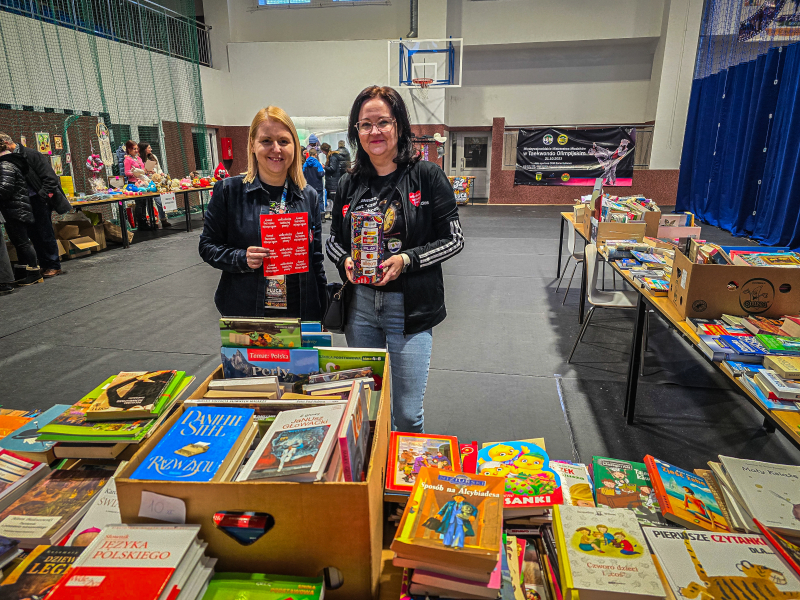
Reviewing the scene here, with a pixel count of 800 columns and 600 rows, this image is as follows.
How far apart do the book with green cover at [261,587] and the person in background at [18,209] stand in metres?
6.23

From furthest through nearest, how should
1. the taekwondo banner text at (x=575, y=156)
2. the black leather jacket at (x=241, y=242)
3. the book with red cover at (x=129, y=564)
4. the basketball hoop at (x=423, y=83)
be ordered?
1. the taekwondo banner text at (x=575, y=156)
2. the basketball hoop at (x=423, y=83)
3. the black leather jacket at (x=241, y=242)
4. the book with red cover at (x=129, y=564)

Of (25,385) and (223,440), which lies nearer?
(223,440)

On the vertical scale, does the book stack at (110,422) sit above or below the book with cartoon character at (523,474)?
above

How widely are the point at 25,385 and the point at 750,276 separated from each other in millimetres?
4031

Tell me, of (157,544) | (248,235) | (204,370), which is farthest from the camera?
(204,370)

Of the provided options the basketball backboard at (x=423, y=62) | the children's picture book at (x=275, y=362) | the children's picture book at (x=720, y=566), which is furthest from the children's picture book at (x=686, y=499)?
the basketball backboard at (x=423, y=62)

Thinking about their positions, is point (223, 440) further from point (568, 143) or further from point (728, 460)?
point (568, 143)

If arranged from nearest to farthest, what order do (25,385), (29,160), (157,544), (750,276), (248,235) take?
(157,544)
(248,235)
(750,276)
(25,385)
(29,160)

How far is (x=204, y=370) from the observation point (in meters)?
3.32

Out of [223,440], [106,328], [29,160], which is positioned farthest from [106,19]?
[223,440]

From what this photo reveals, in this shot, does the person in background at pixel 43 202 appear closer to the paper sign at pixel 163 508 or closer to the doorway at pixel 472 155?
the paper sign at pixel 163 508

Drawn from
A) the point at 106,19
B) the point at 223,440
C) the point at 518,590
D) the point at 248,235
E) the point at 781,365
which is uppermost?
the point at 106,19

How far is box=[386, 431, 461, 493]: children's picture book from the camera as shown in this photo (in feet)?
3.65

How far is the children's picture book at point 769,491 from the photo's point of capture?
1.05 meters
